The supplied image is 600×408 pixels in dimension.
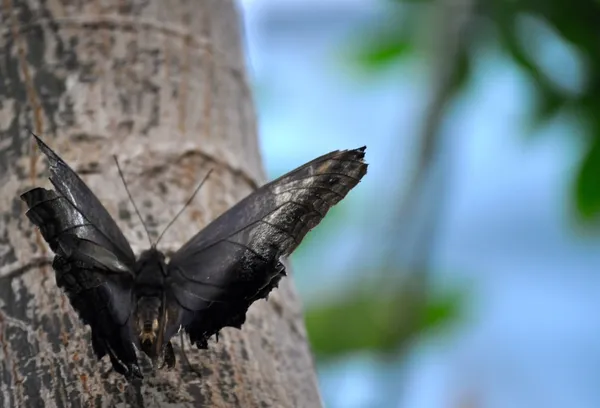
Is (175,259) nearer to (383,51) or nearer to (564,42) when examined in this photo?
(564,42)

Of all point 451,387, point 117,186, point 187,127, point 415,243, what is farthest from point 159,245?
point 451,387

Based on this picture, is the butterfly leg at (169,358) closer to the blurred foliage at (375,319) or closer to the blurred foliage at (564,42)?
the blurred foliage at (375,319)

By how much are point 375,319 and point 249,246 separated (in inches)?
54.0

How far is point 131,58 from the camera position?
6.82 ft

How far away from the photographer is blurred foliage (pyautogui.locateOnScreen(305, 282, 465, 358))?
8.91 feet

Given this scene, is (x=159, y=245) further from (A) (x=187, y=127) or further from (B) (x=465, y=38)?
(B) (x=465, y=38)

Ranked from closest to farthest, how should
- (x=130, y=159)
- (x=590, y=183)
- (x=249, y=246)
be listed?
1. (x=249, y=246)
2. (x=130, y=159)
3. (x=590, y=183)

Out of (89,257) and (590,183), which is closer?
(89,257)

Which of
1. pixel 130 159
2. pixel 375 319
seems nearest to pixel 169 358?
pixel 130 159

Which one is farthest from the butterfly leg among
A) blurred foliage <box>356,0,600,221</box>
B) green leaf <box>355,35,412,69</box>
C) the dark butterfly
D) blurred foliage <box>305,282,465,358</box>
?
green leaf <box>355,35,412,69</box>

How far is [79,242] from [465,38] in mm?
1636

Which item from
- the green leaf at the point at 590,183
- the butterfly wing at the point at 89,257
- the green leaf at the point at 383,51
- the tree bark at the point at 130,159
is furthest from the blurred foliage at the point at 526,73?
the butterfly wing at the point at 89,257

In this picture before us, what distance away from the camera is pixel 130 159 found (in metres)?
1.91

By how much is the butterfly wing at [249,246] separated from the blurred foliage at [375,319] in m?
1.00
